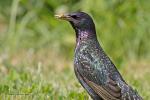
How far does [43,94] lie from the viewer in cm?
795

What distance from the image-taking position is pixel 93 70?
24.3 ft

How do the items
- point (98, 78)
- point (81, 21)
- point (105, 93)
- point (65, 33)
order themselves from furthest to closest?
1. point (65, 33)
2. point (81, 21)
3. point (98, 78)
4. point (105, 93)

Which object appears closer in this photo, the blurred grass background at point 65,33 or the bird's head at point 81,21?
the bird's head at point 81,21

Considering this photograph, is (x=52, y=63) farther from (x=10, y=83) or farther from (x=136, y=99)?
(x=136, y=99)

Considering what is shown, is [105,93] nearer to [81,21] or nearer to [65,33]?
[81,21]

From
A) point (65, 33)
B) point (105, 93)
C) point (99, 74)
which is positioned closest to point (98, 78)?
point (99, 74)

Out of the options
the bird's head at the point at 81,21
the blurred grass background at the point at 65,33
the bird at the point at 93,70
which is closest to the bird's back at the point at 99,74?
the bird at the point at 93,70

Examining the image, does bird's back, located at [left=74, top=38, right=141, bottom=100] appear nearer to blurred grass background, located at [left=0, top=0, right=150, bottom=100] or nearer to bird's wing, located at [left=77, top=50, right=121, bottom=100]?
bird's wing, located at [left=77, top=50, right=121, bottom=100]

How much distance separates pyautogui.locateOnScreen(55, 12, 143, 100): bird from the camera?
726cm

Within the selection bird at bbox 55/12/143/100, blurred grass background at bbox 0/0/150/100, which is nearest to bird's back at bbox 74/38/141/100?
bird at bbox 55/12/143/100

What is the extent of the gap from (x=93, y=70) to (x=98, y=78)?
0.12m

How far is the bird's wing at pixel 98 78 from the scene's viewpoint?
7.21 metres

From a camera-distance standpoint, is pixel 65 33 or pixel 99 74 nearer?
pixel 99 74

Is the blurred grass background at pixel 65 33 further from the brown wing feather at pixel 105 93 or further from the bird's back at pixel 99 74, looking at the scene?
the brown wing feather at pixel 105 93
